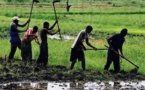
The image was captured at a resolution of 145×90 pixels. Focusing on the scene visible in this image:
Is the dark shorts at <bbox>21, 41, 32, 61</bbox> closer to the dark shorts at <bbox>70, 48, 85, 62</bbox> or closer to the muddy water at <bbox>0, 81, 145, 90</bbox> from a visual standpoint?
the dark shorts at <bbox>70, 48, 85, 62</bbox>

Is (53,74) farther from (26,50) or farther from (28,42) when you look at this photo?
(28,42)

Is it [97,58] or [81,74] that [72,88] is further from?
[97,58]

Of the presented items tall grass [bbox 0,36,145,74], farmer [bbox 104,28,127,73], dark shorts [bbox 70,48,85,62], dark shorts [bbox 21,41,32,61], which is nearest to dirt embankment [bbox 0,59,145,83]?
farmer [bbox 104,28,127,73]

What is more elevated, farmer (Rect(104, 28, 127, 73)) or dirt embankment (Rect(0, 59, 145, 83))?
farmer (Rect(104, 28, 127, 73))

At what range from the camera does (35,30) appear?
13844 mm

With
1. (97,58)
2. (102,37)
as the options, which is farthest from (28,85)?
(102,37)

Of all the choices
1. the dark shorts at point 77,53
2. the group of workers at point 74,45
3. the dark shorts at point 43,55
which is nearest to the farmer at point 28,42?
the group of workers at point 74,45

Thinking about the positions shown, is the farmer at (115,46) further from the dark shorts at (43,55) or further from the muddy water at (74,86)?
the dark shorts at (43,55)

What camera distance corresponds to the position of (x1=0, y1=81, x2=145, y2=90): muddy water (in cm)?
1096

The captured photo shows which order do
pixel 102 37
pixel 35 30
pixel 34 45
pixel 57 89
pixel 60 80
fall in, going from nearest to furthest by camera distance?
pixel 57 89 < pixel 60 80 < pixel 35 30 < pixel 34 45 < pixel 102 37

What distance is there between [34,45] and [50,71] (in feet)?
18.9

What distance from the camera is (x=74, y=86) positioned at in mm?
11273

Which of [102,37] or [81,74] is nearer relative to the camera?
[81,74]

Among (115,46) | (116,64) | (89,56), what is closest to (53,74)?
(116,64)
